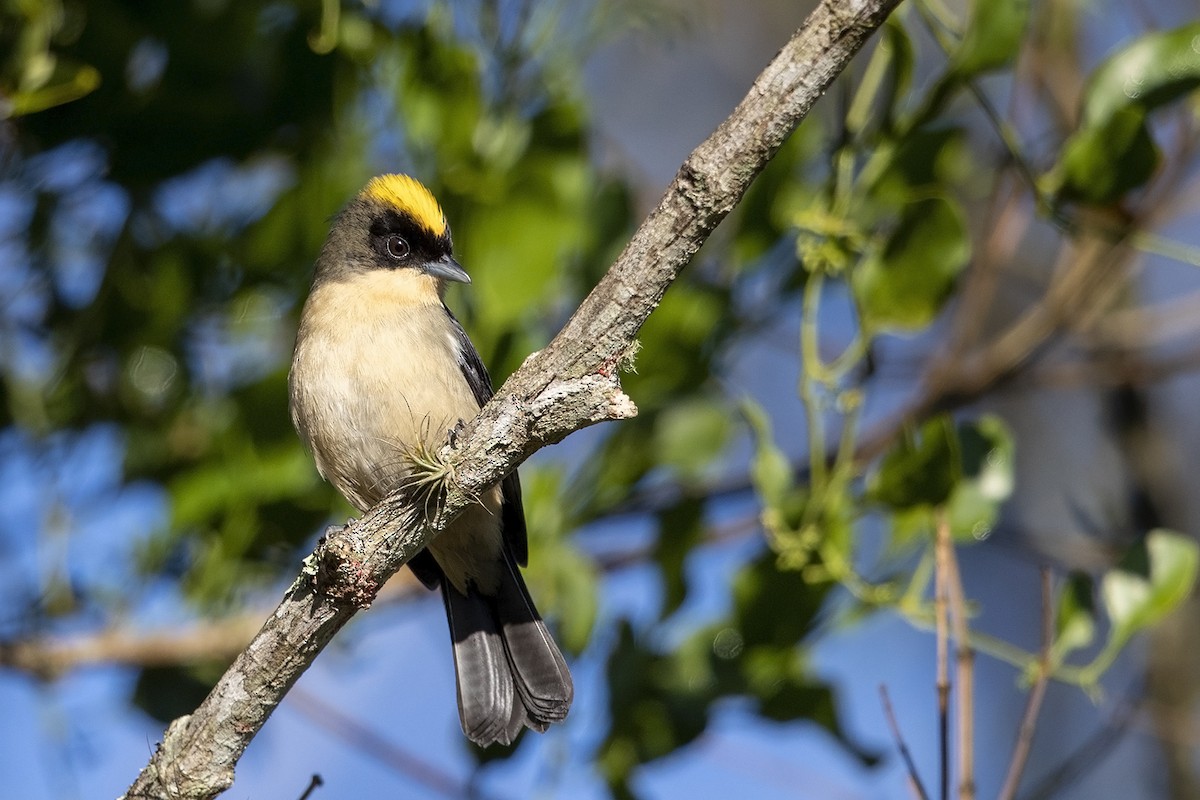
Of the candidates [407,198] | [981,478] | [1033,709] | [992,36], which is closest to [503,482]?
[407,198]

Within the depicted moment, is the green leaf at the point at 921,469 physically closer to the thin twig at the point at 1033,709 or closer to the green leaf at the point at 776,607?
the green leaf at the point at 776,607

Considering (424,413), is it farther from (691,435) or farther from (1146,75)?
(1146,75)

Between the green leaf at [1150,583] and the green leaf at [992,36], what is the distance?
1.08 m

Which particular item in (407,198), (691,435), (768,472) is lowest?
(768,472)

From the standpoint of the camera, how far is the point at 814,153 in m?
3.40

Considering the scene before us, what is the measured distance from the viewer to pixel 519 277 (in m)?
3.21

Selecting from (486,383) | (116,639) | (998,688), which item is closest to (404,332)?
(486,383)

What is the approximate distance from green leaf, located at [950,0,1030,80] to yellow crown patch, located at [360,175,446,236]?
1551 millimetres

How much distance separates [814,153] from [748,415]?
0.78 meters

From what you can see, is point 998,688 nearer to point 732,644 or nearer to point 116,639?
point 732,644

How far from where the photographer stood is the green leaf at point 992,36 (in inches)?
108

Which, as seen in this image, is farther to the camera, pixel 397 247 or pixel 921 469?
pixel 397 247

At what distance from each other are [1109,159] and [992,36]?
40 centimetres

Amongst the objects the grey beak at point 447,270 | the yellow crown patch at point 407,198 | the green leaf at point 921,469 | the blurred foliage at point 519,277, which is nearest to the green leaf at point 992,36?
the blurred foliage at point 519,277
